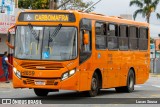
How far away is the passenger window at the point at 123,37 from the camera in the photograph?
22836 millimetres

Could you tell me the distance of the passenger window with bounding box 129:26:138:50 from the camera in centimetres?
2405

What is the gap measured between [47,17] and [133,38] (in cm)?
648

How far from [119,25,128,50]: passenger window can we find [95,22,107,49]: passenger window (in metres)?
1.73

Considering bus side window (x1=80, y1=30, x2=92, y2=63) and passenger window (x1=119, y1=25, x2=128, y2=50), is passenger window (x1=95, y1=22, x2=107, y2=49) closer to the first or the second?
bus side window (x1=80, y1=30, x2=92, y2=63)

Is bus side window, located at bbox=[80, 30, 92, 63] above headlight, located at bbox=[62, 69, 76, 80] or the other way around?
above

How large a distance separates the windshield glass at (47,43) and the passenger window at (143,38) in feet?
24.3

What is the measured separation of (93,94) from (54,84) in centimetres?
239

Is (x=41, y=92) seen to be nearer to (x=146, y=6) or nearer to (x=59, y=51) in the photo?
(x=59, y=51)

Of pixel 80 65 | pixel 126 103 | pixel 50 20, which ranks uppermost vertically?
pixel 50 20

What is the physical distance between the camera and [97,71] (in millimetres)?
20562

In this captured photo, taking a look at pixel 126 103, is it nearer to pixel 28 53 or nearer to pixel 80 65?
pixel 80 65

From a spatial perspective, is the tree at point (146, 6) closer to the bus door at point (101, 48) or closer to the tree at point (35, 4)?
the tree at point (35, 4)

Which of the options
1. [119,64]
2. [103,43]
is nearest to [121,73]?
[119,64]

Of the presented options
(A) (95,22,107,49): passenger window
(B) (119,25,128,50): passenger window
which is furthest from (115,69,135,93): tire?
(A) (95,22,107,49): passenger window
